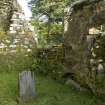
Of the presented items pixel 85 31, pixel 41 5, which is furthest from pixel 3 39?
pixel 41 5

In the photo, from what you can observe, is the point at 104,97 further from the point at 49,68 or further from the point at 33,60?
the point at 33,60

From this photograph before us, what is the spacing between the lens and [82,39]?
8.04 metres

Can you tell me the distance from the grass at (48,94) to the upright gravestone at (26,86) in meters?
0.14

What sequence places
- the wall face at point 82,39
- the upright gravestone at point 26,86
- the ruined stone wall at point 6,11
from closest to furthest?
the upright gravestone at point 26,86, the wall face at point 82,39, the ruined stone wall at point 6,11

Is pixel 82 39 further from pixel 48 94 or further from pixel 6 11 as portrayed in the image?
pixel 6 11

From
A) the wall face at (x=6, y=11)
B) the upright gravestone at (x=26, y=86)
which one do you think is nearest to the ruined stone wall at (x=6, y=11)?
the wall face at (x=6, y=11)

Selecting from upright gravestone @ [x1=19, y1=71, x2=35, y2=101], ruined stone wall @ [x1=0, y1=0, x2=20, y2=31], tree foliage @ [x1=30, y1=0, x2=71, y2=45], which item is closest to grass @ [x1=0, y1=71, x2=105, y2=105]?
upright gravestone @ [x1=19, y1=71, x2=35, y2=101]

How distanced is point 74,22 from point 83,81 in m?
1.94

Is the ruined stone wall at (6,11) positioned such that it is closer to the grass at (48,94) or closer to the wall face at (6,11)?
the wall face at (6,11)

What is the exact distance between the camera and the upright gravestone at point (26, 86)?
6824 millimetres

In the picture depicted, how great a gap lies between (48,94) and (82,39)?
1.81 metres

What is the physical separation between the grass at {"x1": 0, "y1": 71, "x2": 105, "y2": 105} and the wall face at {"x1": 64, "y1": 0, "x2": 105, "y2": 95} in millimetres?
386

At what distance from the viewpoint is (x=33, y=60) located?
32.8 ft

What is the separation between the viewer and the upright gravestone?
22.4ft
